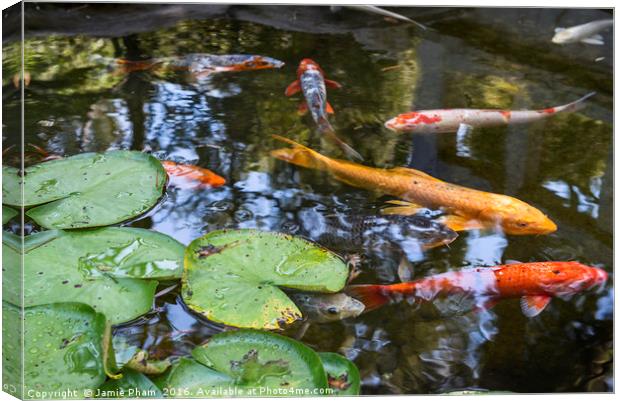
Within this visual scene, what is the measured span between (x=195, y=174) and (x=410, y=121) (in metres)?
0.62

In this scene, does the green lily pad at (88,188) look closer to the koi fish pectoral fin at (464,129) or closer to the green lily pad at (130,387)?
the green lily pad at (130,387)

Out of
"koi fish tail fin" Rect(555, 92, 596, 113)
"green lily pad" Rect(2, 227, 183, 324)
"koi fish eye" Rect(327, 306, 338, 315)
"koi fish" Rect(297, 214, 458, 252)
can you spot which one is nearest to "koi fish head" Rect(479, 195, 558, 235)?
"koi fish" Rect(297, 214, 458, 252)

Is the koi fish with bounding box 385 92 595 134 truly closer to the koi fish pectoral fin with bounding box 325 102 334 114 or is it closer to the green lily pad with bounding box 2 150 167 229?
the koi fish pectoral fin with bounding box 325 102 334 114

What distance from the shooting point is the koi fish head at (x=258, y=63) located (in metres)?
2.10

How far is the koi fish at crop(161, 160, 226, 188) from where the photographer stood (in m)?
1.68

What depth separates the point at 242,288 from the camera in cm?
137

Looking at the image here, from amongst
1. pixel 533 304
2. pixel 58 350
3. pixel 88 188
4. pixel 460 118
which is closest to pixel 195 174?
pixel 88 188

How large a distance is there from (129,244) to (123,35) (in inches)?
32.7

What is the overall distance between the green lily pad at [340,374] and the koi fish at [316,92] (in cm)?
72

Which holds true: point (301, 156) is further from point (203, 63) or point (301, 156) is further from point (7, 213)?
point (7, 213)

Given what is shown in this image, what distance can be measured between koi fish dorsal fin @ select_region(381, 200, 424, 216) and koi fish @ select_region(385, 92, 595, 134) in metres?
0.29

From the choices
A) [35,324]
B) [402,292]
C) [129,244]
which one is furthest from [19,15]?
[402,292]

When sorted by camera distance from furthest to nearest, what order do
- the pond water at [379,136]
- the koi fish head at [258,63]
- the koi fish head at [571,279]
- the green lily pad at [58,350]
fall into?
the koi fish head at [258,63] → the koi fish head at [571,279] → the pond water at [379,136] → the green lily pad at [58,350]

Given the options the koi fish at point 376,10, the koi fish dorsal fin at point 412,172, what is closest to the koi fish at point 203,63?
the koi fish at point 376,10
